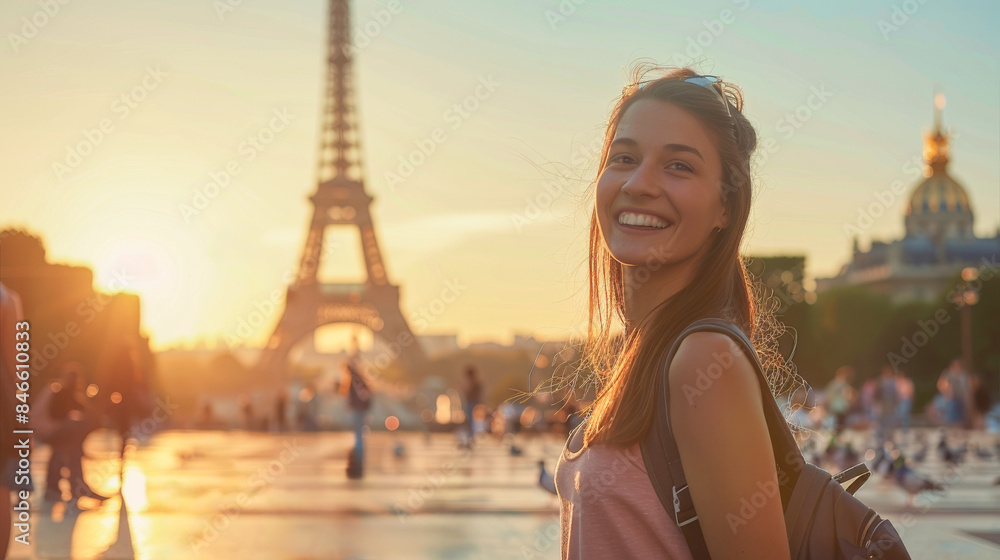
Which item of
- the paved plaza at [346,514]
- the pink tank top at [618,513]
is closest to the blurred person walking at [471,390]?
the paved plaza at [346,514]

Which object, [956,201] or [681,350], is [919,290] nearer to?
[956,201]

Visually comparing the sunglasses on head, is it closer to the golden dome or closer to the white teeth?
the white teeth

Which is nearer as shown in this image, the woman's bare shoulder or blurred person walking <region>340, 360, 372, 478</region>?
the woman's bare shoulder

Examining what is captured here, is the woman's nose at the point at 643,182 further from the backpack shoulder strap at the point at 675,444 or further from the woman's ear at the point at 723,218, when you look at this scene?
the backpack shoulder strap at the point at 675,444

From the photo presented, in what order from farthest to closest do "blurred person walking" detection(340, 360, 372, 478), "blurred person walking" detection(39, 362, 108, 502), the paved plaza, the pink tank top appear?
"blurred person walking" detection(340, 360, 372, 478) → "blurred person walking" detection(39, 362, 108, 502) → the paved plaza → the pink tank top

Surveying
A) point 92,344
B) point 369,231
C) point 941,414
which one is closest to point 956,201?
point 369,231

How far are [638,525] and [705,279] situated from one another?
429 mm

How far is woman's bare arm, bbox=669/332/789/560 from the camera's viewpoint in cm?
164

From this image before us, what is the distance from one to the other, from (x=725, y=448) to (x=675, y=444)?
9 centimetres

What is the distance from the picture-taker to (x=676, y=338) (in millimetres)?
1731

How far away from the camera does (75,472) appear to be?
966cm

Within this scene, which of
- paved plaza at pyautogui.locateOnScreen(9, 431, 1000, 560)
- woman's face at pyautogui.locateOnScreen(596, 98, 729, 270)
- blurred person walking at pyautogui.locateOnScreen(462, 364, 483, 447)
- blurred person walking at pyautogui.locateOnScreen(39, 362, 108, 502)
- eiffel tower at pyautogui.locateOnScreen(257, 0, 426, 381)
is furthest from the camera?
eiffel tower at pyautogui.locateOnScreen(257, 0, 426, 381)

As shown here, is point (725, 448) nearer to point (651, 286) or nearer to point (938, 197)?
point (651, 286)

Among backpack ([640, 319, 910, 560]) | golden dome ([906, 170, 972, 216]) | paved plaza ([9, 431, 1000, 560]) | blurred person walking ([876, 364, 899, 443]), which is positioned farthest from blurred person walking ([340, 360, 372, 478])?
golden dome ([906, 170, 972, 216])
